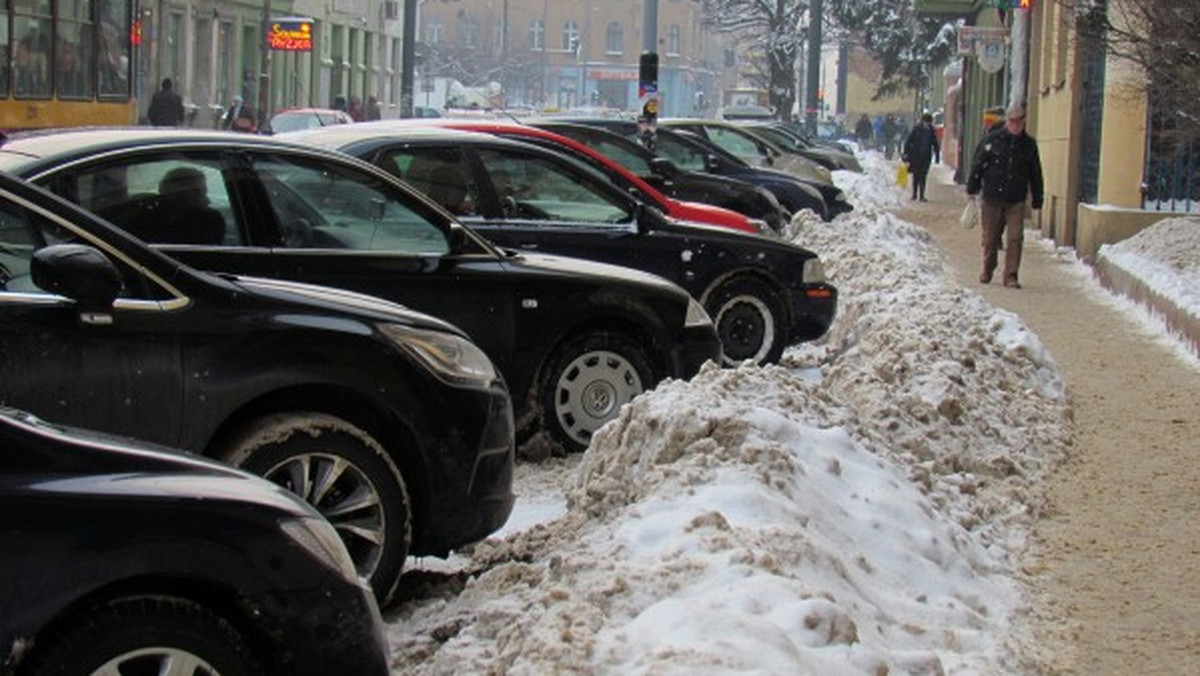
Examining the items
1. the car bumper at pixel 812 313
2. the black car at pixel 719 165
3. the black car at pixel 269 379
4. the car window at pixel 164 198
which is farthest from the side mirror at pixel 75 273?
the black car at pixel 719 165

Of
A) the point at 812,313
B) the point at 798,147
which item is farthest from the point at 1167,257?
the point at 798,147

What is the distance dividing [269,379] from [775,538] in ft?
5.40

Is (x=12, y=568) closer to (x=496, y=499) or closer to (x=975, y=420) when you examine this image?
(x=496, y=499)

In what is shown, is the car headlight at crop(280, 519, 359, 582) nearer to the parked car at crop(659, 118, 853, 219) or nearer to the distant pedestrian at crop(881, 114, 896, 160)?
the parked car at crop(659, 118, 853, 219)

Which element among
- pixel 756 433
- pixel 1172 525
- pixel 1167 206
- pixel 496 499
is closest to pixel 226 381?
pixel 496 499

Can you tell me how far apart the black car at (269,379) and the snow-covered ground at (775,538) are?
0.36 metres

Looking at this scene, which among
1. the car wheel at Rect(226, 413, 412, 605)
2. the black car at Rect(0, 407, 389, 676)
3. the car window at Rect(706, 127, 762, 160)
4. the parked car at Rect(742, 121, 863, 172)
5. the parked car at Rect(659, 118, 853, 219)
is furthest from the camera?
the parked car at Rect(742, 121, 863, 172)

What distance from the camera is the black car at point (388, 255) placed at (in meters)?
8.23

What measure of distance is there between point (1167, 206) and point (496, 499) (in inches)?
615

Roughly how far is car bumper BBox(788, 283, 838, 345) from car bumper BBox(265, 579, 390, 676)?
859cm

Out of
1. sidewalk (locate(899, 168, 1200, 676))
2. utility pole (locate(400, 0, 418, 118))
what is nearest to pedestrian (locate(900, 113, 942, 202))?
utility pole (locate(400, 0, 418, 118))

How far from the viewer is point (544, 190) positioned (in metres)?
11.6

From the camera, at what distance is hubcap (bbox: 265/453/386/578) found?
648 cm

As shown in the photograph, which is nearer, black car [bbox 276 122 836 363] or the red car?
black car [bbox 276 122 836 363]
